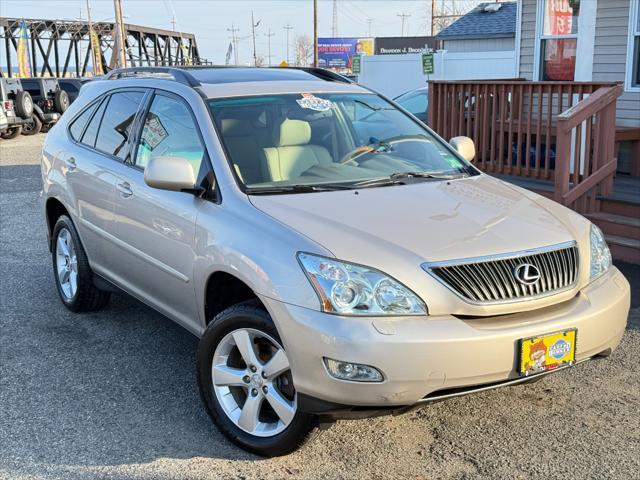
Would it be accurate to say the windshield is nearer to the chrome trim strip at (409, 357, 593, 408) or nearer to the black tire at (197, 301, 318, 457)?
the black tire at (197, 301, 318, 457)

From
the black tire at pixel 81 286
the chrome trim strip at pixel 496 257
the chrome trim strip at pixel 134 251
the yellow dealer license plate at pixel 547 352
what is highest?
the chrome trim strip at pixel 496 257

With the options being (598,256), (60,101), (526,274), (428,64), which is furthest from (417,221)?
(60,101)

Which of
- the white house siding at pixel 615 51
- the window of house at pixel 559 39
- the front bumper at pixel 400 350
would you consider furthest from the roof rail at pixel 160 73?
the window of house at pixel 559 39

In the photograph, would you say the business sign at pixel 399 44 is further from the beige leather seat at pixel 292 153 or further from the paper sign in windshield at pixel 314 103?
the beige leather seat at pixel 292 153

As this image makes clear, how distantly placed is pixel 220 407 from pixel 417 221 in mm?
1319

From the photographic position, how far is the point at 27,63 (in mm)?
43031

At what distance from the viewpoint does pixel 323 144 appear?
4.56 meters

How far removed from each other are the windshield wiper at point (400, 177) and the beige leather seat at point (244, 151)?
526 millimetres

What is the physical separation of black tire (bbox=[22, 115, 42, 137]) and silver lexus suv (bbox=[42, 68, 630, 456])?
815 inches

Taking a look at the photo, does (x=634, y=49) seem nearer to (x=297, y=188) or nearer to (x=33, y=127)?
(x=297, y=188)

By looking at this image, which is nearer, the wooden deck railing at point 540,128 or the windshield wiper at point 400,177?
the windshield wiper at point 400,177

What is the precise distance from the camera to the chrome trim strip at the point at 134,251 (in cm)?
420

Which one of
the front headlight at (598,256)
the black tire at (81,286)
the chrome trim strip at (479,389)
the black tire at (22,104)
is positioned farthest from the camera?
the black tire at (22,104)

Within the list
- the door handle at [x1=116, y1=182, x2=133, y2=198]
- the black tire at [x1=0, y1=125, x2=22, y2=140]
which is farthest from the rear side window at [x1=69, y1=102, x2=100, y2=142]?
the black tire at [x1=0, y1=125, x2=22, y2=140]
